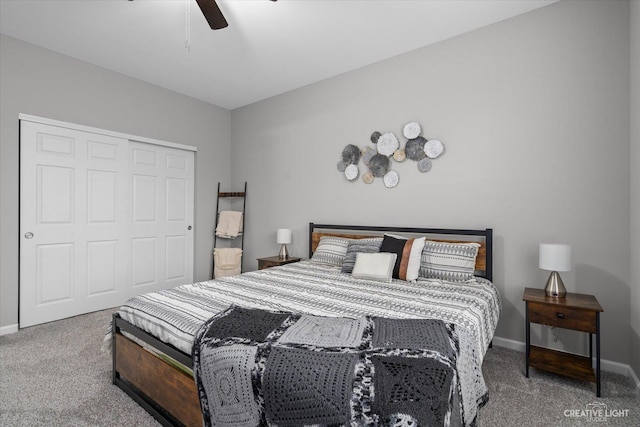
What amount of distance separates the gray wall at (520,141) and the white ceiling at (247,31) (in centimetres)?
26

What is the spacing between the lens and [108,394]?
2.01 m

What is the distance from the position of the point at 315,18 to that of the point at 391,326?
2531mm

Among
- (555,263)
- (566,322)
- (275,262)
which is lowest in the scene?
(566,322)

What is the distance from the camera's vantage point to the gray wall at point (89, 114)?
9.87 feet

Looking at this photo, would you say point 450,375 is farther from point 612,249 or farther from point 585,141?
point 585,141

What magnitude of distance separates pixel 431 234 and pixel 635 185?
1.46 meters

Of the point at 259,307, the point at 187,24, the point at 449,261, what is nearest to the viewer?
the point at 259,307

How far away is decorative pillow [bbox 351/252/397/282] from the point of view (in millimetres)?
2598

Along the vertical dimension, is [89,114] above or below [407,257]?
above

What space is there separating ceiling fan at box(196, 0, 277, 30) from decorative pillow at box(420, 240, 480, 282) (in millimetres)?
2342

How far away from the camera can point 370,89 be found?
350 cm

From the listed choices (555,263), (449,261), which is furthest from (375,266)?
(555,263)

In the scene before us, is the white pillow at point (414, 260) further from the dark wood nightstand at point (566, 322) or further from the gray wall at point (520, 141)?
the dark wood nightstand at point (566, 322)

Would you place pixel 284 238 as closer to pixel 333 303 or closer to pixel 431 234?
pixel 431 234
